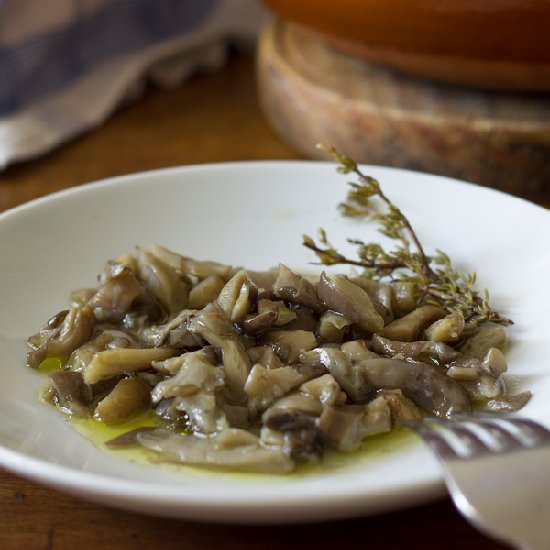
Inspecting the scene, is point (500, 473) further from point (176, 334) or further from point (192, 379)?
point (176, 334)

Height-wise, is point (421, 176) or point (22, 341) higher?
point (421, 176)

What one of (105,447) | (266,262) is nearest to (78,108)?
(266,262)

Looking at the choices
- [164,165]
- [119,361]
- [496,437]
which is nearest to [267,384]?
[119,361]

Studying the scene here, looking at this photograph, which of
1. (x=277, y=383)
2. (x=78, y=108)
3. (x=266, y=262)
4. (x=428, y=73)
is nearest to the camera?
(x=277, y=383)

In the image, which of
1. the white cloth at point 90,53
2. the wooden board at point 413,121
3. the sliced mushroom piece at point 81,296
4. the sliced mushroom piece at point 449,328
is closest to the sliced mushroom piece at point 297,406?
the sliced mushroom piece at point 449,328

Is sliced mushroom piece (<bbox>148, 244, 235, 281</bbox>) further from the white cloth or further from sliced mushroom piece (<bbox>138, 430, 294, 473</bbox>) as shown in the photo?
the white cloth

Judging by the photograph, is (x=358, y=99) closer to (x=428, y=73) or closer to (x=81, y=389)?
(x=428, y=73)

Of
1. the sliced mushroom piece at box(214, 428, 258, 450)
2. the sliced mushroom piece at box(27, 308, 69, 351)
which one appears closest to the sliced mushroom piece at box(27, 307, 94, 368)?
the sliced mushroom piece at box(27, 308, 69, 351)
